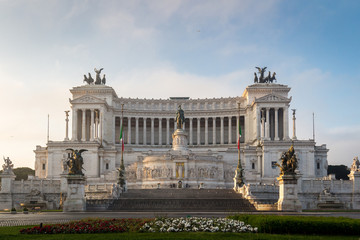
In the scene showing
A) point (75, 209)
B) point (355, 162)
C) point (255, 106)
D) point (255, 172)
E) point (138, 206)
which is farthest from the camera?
point (255, 106)

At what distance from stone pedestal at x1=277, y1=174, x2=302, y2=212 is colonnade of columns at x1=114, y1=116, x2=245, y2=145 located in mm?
71666

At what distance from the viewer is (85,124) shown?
389 feet

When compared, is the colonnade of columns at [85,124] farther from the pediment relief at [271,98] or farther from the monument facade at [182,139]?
the pediment relief at [271,98]

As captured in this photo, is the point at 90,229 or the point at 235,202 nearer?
the point at 90,229

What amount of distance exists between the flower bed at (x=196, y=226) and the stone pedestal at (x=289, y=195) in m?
24.1

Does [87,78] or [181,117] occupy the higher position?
[87,78]

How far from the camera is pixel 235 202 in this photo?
55.6 meters

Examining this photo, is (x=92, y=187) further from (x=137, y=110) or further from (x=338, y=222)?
(x=137, y=110)

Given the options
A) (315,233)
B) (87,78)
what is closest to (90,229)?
(315,233)

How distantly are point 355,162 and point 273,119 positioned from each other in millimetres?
44787

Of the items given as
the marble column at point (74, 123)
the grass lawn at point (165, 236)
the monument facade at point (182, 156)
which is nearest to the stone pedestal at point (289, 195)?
the monument facade at point (182, 156)

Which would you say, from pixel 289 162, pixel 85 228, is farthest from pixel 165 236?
pixel 289 162

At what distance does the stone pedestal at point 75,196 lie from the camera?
51.2 m

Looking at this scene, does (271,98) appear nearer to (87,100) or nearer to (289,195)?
(87,100)
